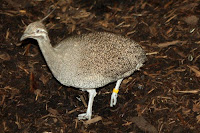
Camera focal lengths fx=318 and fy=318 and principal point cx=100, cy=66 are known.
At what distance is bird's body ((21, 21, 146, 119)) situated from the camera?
13.5ft

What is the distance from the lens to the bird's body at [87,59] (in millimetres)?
4117

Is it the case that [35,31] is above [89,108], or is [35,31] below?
above

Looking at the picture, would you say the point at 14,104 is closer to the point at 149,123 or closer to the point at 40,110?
the point at 40,110

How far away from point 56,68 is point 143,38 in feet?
6.75

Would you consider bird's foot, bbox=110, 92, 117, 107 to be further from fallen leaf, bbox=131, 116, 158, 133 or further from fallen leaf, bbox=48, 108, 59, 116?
fallen leaf, bbox=48, 108, 59, 116

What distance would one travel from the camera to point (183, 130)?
4387 millimetres

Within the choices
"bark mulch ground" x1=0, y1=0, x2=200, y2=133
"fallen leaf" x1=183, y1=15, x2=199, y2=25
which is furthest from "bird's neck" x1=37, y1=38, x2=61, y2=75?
"fallen leaf" x1=183, y1=15, x2=199, y2=25

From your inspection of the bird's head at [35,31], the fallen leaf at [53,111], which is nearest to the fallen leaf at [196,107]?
the fallen leaf at [53,111]

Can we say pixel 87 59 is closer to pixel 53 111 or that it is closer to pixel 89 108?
pixel 89 108

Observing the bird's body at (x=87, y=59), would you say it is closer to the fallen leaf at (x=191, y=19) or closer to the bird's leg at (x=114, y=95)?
the bird's leg at (x=114, y=95)

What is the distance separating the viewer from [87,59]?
13.6 feet

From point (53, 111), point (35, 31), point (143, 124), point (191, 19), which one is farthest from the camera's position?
point (191, 19)

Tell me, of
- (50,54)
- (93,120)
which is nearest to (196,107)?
(93,120)

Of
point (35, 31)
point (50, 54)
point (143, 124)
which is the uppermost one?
point (35, 31)
